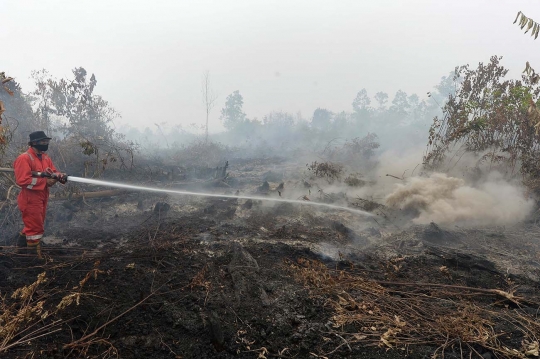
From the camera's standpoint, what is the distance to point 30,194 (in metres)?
4.33

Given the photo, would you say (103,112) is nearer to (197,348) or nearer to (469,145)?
(197,348)

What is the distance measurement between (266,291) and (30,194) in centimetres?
390

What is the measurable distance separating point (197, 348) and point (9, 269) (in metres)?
3.19

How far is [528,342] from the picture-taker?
269 cm

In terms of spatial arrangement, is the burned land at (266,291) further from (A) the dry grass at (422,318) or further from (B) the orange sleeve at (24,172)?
(B) the orange sleeve at (24,172)

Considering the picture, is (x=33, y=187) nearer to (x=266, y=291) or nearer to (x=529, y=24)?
(x=266, y=291)

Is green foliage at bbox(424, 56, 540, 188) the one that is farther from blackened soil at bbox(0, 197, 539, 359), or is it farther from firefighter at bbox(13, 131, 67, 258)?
firefighter at bbox(13, 131, 67, 258)

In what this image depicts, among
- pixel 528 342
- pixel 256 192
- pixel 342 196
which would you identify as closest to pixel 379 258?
pixel 528 342

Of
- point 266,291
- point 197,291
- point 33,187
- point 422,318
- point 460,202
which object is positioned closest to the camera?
point 422,318

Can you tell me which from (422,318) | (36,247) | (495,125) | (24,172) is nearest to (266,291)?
(422,318)

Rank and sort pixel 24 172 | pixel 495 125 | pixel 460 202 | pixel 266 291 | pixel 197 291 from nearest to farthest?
pixel 197 291
pixel 266 291
pixel 24 172
pixel 460 202
pixel 495 125

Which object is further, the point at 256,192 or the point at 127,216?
the point at 256,192

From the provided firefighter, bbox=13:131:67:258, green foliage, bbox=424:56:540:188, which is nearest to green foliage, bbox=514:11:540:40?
green foliage, bbox=424:56:540:188

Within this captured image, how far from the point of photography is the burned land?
2.75 m
